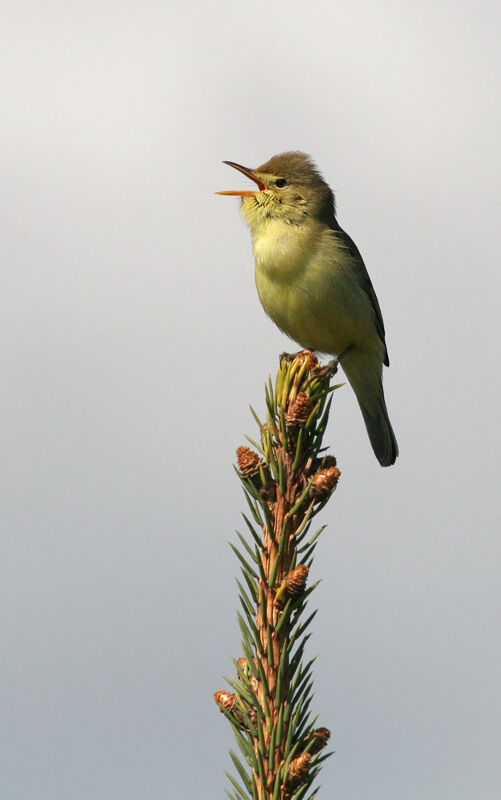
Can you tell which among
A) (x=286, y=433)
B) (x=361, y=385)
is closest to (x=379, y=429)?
(x=361, y=385)

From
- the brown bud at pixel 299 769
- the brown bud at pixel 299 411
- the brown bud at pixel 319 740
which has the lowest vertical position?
the brown bud at pixel 299 769

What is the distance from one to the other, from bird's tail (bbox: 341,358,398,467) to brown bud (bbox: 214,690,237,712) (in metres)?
6.39

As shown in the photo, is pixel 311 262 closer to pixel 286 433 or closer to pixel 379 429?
pixel 379 429

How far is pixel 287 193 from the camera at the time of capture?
8.79m

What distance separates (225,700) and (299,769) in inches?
14.7

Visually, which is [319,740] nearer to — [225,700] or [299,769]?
[299,769]

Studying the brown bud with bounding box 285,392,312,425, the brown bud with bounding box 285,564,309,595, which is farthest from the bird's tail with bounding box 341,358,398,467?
the brown bud with bounding box 285,564,309,595

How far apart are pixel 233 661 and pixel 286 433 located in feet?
3.03

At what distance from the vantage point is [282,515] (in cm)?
354

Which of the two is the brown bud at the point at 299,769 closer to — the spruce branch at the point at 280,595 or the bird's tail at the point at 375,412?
the spruce branch at the point at 280,595

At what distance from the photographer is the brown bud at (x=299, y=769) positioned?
2.86 metres

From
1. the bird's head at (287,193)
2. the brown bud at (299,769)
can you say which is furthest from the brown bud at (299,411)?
the bird's head at (287,193)

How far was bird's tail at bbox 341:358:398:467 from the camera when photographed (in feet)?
31.3

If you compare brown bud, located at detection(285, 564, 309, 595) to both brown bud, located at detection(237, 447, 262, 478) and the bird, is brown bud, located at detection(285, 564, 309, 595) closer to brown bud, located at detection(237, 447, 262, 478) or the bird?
brown bud, located at detection(237, 447, 262, 478)
